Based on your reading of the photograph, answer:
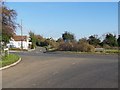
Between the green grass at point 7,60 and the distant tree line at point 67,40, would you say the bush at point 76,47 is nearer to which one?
the distant tree line at point 67,40

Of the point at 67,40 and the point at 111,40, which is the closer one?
the point at 67,40

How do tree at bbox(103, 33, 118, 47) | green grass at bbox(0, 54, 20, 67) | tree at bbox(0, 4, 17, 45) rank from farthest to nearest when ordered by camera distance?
tree at bbox(103, 33, 118, 47), tree at bbox(0, 4, 17, 45), green grass at bbox(0, 54, 20, 67)

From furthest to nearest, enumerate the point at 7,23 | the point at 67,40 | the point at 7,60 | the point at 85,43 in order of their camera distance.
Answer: the point at 67,40 → the point at 85,43 → the point at 7,23 → the point at 7,60

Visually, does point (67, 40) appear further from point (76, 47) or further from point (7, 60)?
point (7, 60)

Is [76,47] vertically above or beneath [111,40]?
beneath

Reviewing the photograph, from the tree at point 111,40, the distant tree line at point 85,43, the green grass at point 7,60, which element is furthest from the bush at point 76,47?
the green grass at point 7,60

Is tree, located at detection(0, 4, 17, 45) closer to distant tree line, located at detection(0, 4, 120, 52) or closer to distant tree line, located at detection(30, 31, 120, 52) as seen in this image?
distant tree line, located at detection(0, 4, 120, 52)

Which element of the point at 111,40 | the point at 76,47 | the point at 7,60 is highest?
the point at 111,40

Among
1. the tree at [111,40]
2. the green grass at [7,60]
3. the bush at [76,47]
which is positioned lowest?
the green grass at [7,60]

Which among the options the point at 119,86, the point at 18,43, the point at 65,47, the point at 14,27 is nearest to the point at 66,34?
the point at 18,43

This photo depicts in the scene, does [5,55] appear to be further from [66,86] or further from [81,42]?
[81,42]

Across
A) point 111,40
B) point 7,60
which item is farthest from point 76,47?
point 7,60

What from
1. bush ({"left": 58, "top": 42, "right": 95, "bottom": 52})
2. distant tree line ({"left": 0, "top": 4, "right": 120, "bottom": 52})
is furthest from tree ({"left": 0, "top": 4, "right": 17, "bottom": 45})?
bush ({"left": 58, "top": 42, "right": 95, "bottom": 52})

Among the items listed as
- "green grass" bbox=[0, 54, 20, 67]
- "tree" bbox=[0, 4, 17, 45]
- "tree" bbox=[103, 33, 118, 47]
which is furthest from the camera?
"tree" bbox=[103, 33, 118, 47]
